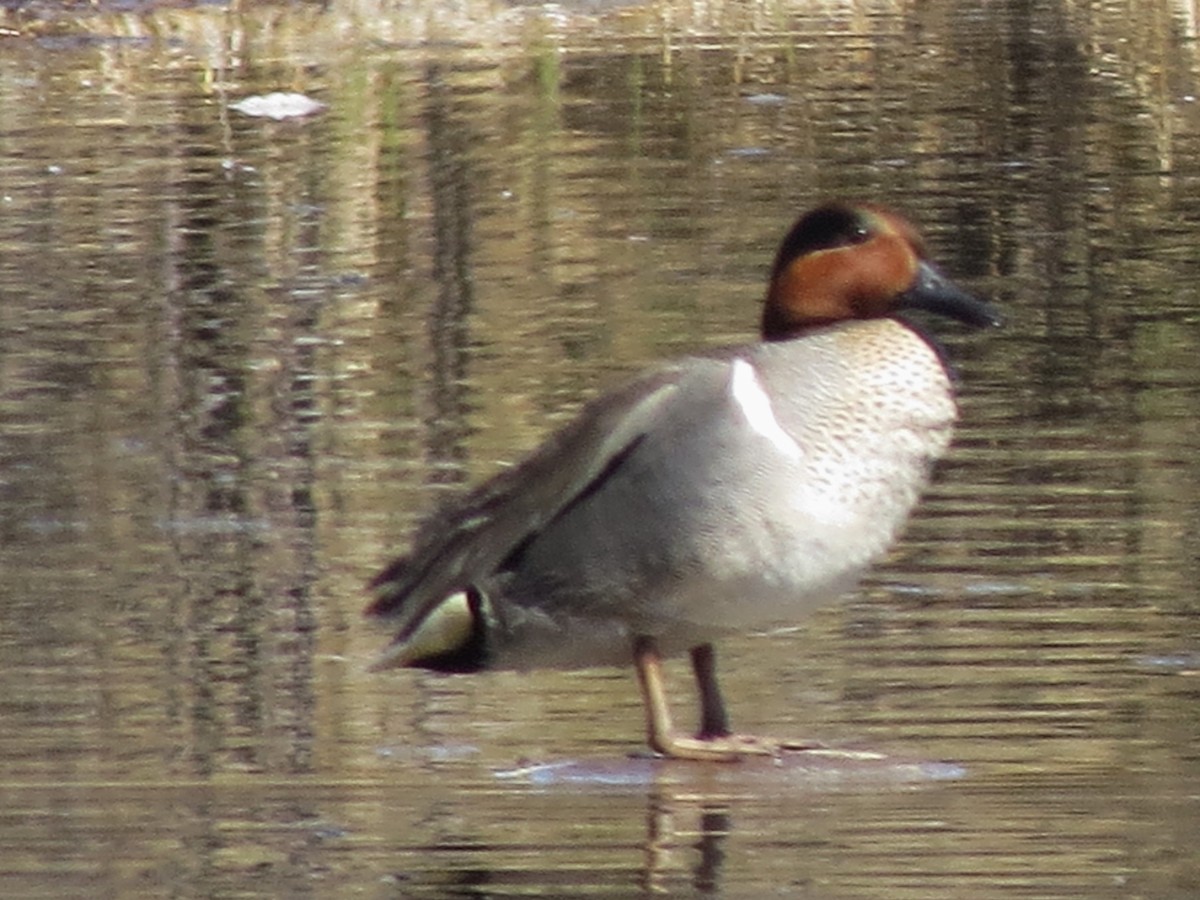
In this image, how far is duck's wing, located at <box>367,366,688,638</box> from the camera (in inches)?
205

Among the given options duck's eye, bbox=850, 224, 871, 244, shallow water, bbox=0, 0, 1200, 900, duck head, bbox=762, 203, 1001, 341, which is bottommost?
shallow water, bbox=0, 0, 1200, 900

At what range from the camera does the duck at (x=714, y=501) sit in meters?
5.03

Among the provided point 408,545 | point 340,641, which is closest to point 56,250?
point 408,545

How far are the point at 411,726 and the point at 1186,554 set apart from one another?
1691mm

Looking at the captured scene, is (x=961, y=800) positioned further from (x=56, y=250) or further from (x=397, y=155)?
(x=397, y=155)

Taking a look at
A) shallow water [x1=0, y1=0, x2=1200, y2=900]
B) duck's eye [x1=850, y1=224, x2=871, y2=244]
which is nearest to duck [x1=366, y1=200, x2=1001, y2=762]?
duck's eye [x1=850, y1=224, x2=871, y2=244]

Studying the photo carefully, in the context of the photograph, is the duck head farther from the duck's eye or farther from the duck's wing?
the duck's wing

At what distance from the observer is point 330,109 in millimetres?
14234

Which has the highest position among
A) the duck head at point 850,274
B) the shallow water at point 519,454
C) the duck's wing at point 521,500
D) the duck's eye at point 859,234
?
the duck's eye at point 859,234

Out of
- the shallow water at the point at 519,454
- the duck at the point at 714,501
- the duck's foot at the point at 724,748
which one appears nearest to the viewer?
the shallow water at the point at 519,454

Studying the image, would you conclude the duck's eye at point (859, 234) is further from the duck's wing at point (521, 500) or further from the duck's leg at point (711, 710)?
the duck's leg at point (711, 710)

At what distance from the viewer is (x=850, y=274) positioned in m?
5.36

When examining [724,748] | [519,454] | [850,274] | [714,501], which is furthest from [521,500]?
[519,454]

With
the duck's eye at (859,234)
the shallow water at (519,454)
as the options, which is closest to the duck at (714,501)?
the duck's eye at (859,234)
